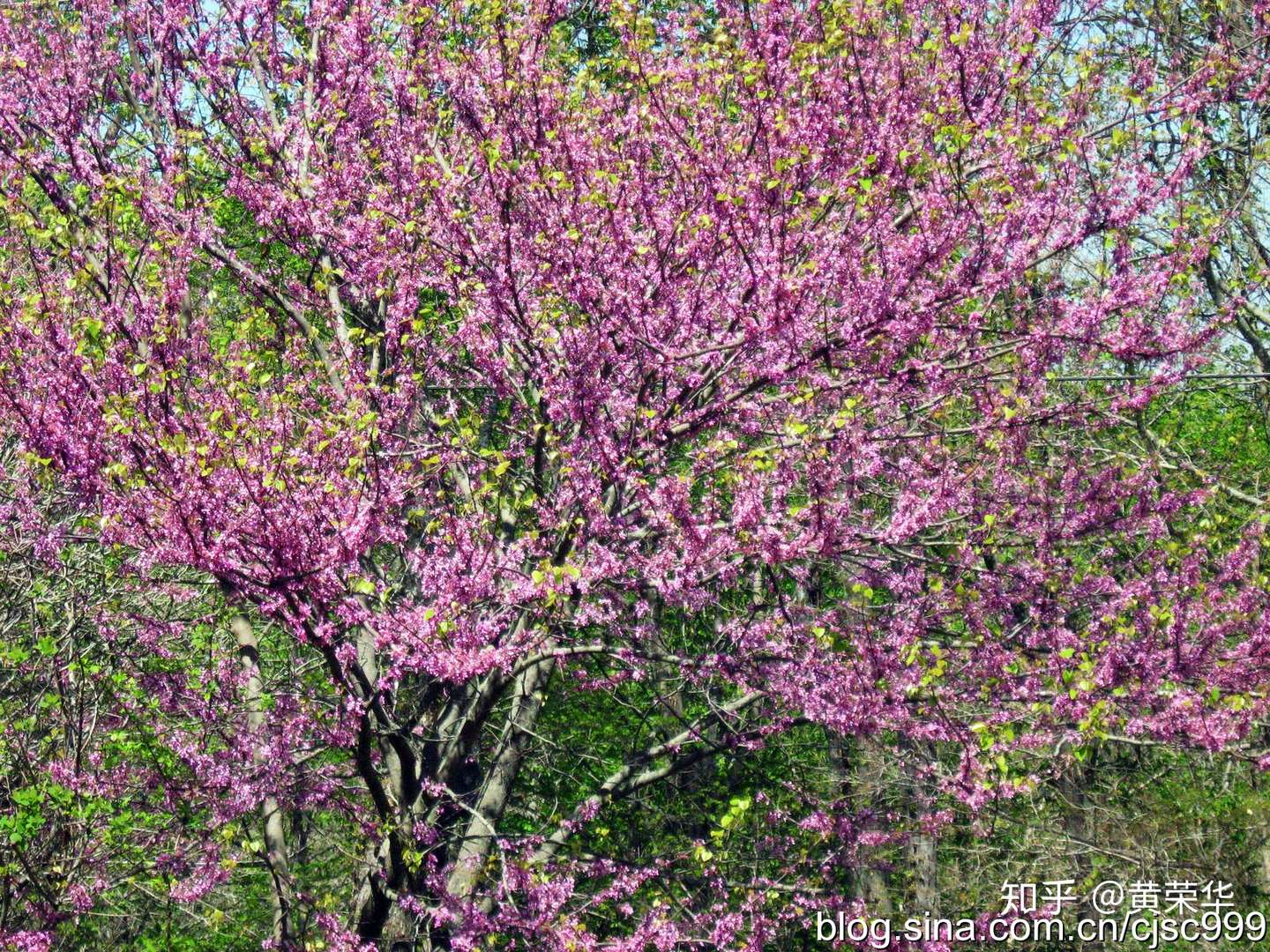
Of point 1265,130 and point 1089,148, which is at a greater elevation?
point 1265,130

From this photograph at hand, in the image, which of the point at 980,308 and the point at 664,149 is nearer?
the point at 980,308

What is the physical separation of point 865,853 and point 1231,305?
642cm

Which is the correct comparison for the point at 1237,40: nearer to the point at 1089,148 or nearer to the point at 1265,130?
A: the point at 1265,130

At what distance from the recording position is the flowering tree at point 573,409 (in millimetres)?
7633

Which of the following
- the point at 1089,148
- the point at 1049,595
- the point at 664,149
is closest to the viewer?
the point at 1089,148

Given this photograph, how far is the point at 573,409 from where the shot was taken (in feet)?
26.0

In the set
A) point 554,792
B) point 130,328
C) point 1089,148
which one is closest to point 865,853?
point 554,792

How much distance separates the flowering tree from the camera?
763 cm

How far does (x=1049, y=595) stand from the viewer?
9.76 metres

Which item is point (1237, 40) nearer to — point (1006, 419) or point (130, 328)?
point (1006, 419)

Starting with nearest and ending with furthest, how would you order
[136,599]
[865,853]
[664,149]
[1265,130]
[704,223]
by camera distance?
[704,223]
[664,149]
[136,599]
[865,853]
[1265,130]

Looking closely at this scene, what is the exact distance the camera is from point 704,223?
25.0 feet

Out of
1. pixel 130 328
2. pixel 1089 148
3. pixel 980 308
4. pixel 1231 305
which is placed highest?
pixel 1089 148

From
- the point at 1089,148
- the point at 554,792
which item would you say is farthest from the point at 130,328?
the point at 554,792
